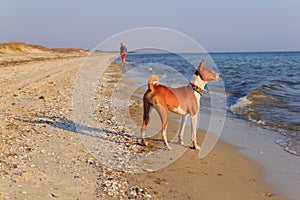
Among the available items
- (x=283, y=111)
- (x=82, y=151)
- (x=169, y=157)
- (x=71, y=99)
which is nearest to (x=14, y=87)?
(x=71, y=99)

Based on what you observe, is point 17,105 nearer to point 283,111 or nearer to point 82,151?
point 82,151

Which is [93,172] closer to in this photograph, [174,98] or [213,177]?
[213,177]

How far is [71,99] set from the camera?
35.9 feet

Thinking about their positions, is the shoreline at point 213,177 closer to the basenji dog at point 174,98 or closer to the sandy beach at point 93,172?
the sandy beach at point 93,172

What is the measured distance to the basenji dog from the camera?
19.7 feet

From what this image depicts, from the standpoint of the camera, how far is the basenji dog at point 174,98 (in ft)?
19.7

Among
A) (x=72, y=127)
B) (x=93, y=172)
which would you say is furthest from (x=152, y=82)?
(x=72, y=127)

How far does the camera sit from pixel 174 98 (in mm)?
6160

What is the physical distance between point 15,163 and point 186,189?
2.60m

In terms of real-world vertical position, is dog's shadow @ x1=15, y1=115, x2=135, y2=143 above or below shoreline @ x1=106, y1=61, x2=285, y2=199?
above

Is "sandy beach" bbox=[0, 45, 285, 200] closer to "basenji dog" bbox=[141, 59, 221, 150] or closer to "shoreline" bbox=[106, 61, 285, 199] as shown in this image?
"shoreline" bbox=[106, 61, 285, 199]

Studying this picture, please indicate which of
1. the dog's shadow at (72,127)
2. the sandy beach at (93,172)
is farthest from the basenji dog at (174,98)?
the dog's shadow at (72,127)

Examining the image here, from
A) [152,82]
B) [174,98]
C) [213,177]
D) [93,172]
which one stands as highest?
[152,82]

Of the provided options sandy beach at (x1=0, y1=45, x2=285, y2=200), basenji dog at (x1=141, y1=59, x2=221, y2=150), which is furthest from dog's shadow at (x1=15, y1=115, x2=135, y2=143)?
basenji dog at (x1=141, y1=59, x2=221, y2=150)
